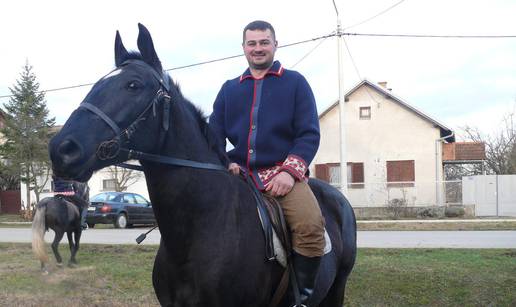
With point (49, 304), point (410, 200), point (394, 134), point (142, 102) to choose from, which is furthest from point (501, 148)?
point (142, 102)

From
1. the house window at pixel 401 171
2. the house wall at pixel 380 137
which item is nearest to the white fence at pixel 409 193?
the house wall at pixel 380 137

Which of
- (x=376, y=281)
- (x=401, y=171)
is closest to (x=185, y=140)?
(x=376, y=281)

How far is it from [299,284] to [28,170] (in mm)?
35201

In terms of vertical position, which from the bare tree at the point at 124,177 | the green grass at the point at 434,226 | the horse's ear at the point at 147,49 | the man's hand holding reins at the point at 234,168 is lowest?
the green grass at the point at 434,226

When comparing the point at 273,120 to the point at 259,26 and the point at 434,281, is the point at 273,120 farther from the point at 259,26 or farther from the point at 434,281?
the point at 434,281

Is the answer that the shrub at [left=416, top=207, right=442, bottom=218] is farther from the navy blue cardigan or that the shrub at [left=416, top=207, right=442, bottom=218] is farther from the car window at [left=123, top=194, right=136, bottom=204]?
the navy blue cardigan

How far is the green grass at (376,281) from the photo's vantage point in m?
7.47

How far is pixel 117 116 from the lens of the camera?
2.78m

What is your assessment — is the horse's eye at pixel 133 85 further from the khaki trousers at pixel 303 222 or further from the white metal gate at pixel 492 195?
the white metal gate at pixel 492 195

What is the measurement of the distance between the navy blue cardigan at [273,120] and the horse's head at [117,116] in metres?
0.69

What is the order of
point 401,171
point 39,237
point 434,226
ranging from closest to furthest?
point 39,237 < point 434,226 < point 401,171

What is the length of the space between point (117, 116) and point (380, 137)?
30.2m

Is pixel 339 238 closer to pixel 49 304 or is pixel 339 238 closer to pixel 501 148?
pixel 49 304

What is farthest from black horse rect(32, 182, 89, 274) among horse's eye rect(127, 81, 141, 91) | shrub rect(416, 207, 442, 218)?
shrub rect(416, 207, 442, 218)
